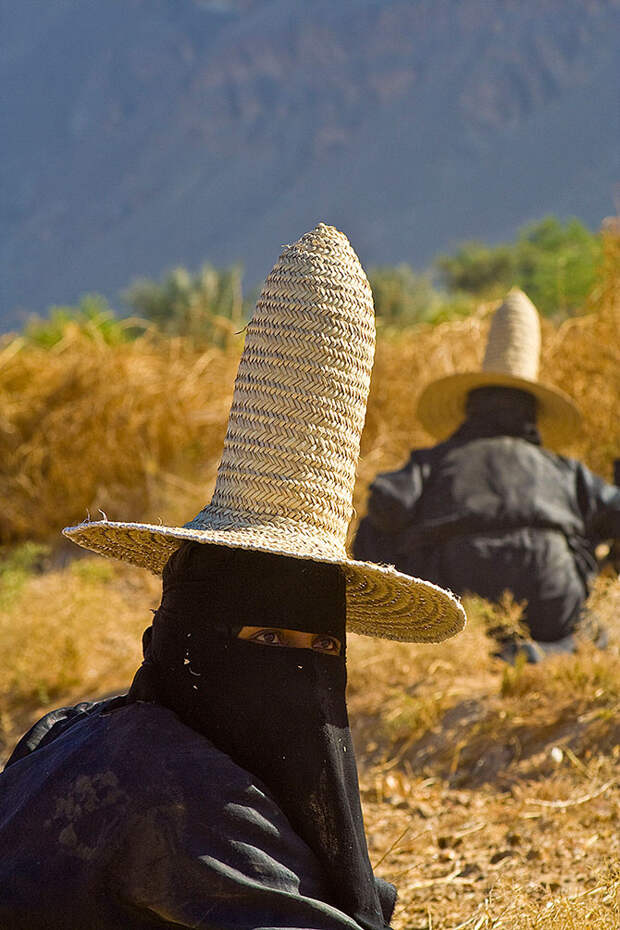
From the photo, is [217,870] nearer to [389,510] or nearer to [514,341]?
[389,510]

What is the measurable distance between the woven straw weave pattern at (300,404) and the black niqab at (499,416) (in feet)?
13.4

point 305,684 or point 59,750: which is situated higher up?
point 305,684

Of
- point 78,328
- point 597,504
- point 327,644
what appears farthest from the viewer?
point 78,328

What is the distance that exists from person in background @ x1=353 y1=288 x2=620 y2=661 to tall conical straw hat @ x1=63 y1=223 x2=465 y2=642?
3.65 metres

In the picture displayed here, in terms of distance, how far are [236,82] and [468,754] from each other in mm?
117220

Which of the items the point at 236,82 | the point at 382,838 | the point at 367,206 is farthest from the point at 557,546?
the point at 236,82

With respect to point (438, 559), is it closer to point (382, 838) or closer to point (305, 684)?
point (382, 838)

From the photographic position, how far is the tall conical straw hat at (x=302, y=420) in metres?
2.04

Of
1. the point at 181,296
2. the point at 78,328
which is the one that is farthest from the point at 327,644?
the point at 181,296

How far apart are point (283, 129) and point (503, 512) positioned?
4419 inches

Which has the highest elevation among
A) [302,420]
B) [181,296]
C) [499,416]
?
[181,296]

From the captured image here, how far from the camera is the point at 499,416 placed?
6.19 meters

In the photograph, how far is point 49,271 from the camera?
109750mm

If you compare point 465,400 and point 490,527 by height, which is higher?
point 465,400
